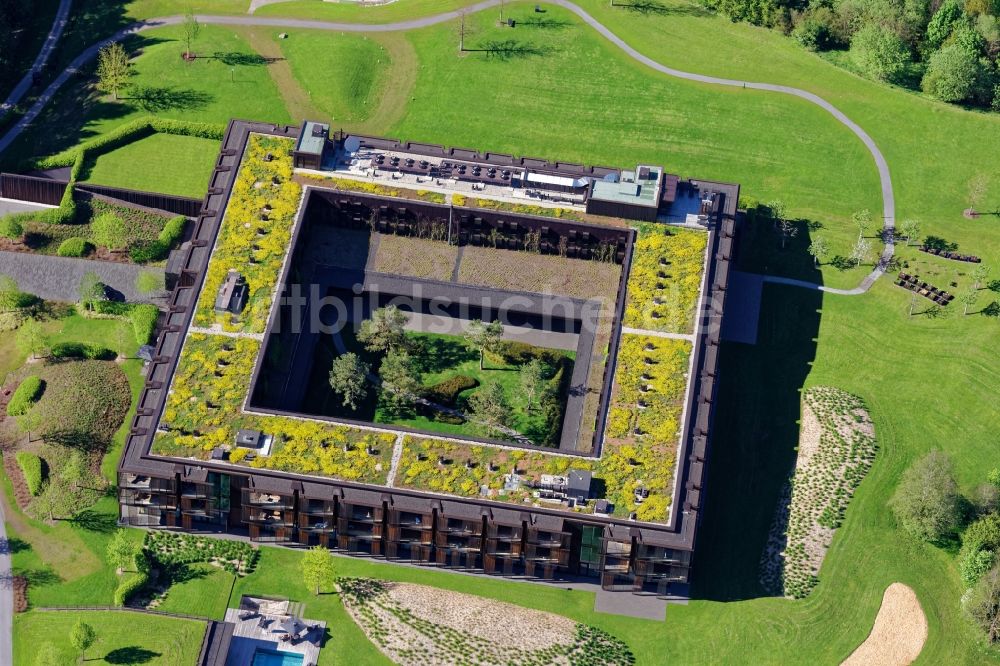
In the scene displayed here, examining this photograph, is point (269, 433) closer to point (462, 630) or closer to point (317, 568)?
point (317, 568)

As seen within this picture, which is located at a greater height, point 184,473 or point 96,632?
point 184,473

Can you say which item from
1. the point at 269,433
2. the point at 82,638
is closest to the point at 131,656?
the point at 82,638

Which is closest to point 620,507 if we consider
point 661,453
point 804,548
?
point 661,453

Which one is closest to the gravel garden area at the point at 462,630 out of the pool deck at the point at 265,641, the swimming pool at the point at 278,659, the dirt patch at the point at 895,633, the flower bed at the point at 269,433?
the pool deck at the point at 265,641

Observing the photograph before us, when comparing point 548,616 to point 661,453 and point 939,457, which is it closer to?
point 661,453

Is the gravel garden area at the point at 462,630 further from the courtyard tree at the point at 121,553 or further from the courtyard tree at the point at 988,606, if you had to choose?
the courtyard tree at the point at 988,606
